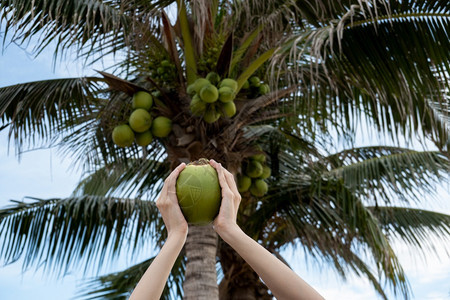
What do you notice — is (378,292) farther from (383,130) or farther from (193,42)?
(193,42)

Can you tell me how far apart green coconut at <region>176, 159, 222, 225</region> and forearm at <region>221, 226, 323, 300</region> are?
0.33 metres

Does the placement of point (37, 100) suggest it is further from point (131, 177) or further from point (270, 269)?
point (270, 269)

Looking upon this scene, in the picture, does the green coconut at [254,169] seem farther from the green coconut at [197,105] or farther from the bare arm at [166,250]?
the bare arm at [166,250]

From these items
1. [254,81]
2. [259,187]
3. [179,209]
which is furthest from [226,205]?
[259,187]

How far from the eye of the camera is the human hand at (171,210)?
131cm

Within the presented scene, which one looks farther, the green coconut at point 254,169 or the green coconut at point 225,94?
the green coconut at point 254,169

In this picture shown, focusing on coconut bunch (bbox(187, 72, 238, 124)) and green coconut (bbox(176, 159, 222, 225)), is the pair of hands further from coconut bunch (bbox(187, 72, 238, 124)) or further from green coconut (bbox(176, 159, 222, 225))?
coconut bunch (bbox(187, 72, 238, 124))

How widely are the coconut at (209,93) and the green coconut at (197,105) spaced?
5 cm

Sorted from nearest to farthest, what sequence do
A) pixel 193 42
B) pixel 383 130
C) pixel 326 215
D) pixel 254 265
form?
pixel 254 265 → pixel 193 42 → pixel 383 130 → pixel 326 215

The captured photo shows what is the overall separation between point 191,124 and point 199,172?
8.03 ft

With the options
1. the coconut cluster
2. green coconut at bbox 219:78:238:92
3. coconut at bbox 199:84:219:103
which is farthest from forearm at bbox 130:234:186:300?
the coconut cluster

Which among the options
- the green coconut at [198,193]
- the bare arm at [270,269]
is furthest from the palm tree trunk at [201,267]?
the bare arm at [270,269]

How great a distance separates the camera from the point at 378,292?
332 inches

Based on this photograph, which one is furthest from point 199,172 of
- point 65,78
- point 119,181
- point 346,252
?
point 119,181
